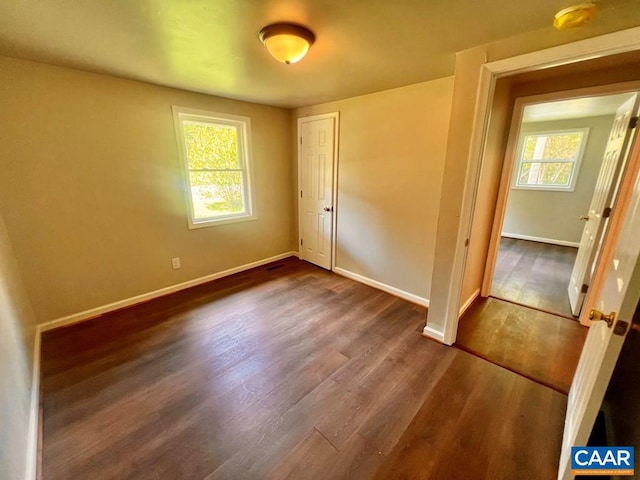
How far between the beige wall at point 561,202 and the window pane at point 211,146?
562 cm

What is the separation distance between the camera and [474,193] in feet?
6.25

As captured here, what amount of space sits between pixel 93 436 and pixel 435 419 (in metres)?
1.95

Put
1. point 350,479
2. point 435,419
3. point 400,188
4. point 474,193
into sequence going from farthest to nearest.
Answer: point 400,188, point 474,193, point 435,419, point 350,479

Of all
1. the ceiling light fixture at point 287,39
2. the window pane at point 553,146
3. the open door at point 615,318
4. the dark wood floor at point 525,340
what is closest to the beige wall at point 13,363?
the ceiling light fixture at point 287,39

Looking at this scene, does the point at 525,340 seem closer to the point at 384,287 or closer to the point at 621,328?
the point at 384,287

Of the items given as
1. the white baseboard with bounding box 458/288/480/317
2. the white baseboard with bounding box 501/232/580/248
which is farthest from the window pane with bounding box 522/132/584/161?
the white baseboard with bounding box 458/288/480/317

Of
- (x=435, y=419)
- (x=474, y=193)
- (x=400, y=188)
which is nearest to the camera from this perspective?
(x=435, y=419)

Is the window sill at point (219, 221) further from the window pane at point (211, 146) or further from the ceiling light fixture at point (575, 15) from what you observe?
the ceiling light fixture at point (575, 15)

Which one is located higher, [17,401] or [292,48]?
[292,48]

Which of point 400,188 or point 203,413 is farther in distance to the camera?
point 400,188

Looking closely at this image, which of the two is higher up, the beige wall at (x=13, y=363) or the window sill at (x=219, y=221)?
the window sill at (x=219, y=221)

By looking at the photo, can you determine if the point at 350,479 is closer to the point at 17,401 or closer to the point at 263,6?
the point at 17,401

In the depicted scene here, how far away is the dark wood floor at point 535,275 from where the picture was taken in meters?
2.89

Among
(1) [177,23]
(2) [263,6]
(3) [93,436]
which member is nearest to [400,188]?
(2) [263,6]
